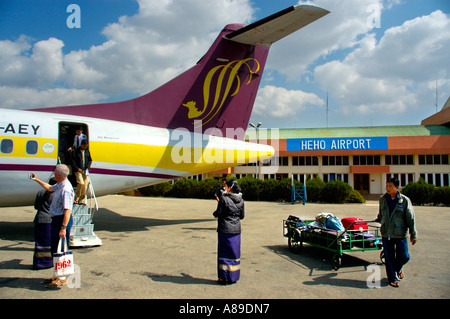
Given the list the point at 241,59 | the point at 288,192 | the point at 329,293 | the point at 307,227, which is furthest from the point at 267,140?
the point at 329,293

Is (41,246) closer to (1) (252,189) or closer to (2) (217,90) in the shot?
(2) (217,90)

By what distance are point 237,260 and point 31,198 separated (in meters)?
6.76

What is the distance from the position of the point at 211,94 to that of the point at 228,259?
7.19m

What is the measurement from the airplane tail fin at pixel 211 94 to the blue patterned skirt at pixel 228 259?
6.26 metres

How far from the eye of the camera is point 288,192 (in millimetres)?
24703

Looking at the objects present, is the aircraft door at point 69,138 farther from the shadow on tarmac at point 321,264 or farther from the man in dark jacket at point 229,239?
the shadow on tarmac at point 321,264

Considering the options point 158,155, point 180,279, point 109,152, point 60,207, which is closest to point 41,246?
point 60,207

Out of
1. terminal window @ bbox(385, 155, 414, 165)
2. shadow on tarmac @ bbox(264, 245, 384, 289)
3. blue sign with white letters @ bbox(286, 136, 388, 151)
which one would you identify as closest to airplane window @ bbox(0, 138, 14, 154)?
shadow on tarmac @ bbox(264, 245, 384, 289)

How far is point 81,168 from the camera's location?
881 cm

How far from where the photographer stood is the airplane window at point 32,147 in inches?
336

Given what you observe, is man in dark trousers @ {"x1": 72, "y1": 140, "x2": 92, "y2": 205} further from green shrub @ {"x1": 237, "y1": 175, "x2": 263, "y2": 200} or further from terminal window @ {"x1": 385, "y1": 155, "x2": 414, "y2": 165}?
terminal window @ {"x1": 385, "y1": 155, "x2": 414, "y2": 165}

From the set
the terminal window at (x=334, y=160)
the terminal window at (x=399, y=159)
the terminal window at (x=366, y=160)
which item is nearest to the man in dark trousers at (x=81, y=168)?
the terminal window at (x=334, y=160)

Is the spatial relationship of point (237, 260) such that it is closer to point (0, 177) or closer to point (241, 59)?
point (0, 177)
